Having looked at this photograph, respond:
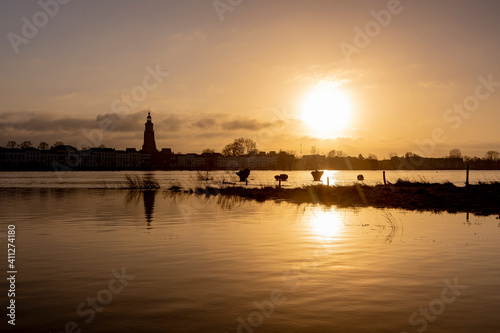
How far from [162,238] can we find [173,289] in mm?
9097

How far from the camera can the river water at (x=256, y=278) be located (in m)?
9.18

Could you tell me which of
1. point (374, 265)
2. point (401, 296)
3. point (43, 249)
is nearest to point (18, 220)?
point (43, 249)

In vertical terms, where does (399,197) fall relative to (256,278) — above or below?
above

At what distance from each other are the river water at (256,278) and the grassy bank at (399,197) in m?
11.6

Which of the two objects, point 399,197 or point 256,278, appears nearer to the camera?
point 256,278

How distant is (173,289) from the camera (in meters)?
11.6

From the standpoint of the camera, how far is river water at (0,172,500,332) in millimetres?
9180

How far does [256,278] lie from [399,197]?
3304 cm

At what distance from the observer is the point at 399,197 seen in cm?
4231

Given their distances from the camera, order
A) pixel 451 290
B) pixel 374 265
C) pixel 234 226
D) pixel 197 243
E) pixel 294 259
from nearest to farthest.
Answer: pixel 451 290 → pixel 374 265 → pixel 294 259 → pixel 197 243 → pixel 234 226

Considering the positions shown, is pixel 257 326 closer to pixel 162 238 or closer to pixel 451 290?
pixel 451 290

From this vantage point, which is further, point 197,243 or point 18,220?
point 18,220

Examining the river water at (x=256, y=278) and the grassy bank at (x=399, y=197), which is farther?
the grassy bank at (x=399, y=197)

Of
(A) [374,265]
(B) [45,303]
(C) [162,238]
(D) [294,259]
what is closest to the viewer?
(B) [45,303]
